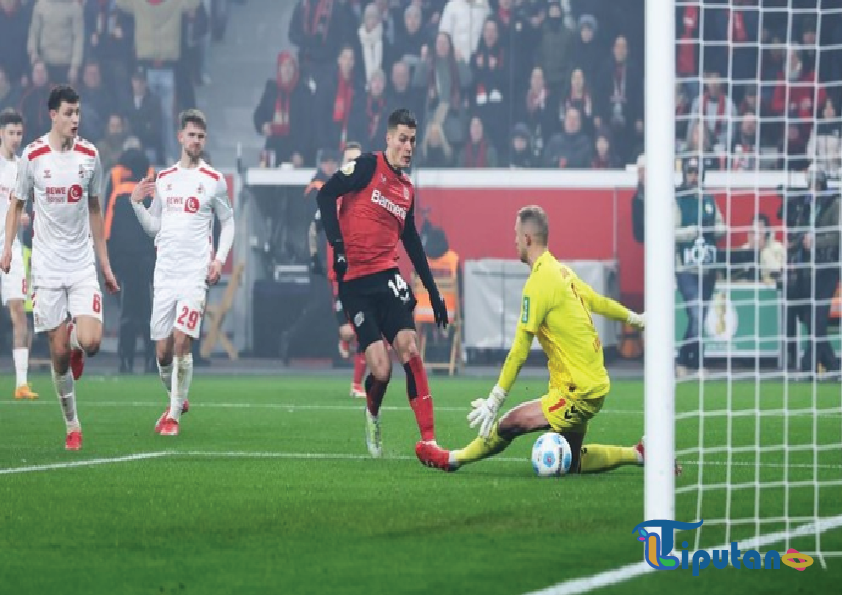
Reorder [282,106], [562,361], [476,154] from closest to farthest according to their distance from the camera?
1. [562,361]
2. [476,154]
3. [282,106]

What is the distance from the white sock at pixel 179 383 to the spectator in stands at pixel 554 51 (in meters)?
13.2

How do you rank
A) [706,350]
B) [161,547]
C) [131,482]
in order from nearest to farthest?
1. [161,547]
2. [131,482]
3. [706,350]

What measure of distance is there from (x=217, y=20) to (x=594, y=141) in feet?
21.5

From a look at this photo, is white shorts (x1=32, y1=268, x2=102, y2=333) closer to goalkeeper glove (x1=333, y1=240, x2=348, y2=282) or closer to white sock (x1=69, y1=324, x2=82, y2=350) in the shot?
white sock (x1=69, y1=324, x2=82, y2=350)

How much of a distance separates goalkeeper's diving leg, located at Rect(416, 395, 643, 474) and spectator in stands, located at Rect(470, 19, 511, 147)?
51.2ft

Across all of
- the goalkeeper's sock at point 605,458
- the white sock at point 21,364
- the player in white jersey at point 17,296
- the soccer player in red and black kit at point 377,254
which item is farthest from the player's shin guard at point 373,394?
the white sock at point 21,364

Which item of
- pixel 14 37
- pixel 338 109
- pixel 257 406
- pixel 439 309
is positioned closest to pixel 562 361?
pixel 439 309

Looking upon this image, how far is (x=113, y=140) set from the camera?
2458 centimetres

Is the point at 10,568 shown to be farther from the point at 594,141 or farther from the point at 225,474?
the point at 594,141

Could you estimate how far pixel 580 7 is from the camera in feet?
82.1

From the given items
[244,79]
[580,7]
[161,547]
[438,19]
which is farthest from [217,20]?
[161,547]

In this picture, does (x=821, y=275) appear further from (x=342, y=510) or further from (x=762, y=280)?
(x=342, y=510)

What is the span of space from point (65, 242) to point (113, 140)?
13905 mm

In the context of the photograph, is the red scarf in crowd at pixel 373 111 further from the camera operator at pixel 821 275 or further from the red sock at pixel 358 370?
the red sock at pixel 358 370
